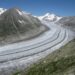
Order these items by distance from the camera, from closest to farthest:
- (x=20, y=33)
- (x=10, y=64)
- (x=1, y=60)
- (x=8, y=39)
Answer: (x=10, y=64)
(x=1, y=60)
(x=8, y=39)
(x=20, y=33)

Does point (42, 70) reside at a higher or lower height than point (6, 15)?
lower

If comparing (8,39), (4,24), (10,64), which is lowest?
(10,64)

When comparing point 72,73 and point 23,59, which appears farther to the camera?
point 23,59

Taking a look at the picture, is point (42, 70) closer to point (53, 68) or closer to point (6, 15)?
point (53, 68)

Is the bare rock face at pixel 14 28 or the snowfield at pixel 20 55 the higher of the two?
the bare rock face at pixel 14 28

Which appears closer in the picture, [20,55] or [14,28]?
[20,55]

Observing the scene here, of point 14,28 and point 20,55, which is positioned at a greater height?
point 14,28

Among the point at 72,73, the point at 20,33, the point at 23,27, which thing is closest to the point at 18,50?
the point at 20,33

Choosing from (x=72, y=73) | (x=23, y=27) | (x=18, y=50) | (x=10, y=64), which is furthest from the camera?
(x=23, y=27)

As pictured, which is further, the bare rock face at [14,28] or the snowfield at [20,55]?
the bare rock face at [14,28]

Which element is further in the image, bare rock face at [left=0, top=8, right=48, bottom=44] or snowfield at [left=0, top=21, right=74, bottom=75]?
bare rock face at [left=0, top=8, right=48, bottom=44]

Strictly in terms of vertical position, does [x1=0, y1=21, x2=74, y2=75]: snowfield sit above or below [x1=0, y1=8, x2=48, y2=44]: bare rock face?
below
